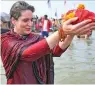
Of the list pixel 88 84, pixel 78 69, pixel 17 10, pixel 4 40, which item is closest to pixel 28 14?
pixel 17 10

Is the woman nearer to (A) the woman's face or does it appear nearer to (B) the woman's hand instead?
(A) the woman's face

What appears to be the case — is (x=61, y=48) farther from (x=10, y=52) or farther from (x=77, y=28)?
(x=77, y=28)

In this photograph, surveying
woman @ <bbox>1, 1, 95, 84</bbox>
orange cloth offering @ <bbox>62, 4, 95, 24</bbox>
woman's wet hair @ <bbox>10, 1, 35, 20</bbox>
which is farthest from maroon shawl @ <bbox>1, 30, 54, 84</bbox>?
orange cloth offering @ <bbox>62, 4, 95, 24</bbox>

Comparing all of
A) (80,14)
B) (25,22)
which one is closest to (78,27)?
(80,14)

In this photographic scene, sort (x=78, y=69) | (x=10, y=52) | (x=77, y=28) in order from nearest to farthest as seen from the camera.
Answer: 1. (x=77, y=28)
2. (x=10, y=52)
3. (x=78, y=69)

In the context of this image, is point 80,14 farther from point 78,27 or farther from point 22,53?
point 22,53

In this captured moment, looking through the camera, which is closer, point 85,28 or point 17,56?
point 85,28

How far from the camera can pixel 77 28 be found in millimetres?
1962

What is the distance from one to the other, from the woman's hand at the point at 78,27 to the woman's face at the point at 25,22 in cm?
53

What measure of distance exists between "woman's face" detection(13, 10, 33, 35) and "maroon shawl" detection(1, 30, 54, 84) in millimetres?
58

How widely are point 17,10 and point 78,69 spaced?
5.71 m

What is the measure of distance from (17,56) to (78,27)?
1.99 ft

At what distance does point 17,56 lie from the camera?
236 centimetres

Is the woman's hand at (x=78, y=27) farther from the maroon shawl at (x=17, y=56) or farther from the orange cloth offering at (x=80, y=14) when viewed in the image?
the maroon shawl at (x=17, y=56)
